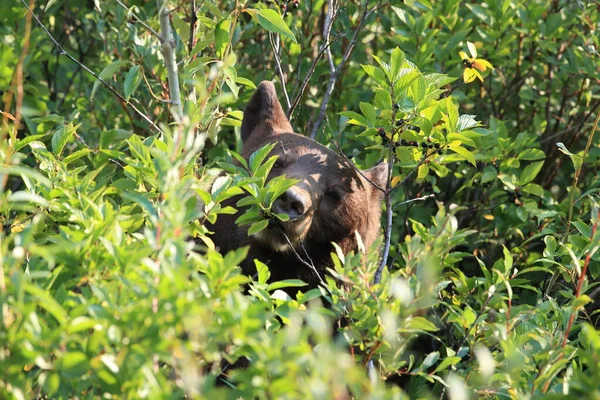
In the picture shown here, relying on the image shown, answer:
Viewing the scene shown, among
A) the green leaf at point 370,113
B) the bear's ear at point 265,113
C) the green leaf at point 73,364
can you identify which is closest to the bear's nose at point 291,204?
the green leaf at point 370,113

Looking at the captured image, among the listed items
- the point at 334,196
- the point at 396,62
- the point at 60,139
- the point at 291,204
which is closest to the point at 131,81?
the point at 60,139

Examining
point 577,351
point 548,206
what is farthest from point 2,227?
point 548,206

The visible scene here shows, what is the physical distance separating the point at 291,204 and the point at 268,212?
100cm

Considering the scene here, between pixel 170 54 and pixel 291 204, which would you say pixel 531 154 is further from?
pixel 170 54

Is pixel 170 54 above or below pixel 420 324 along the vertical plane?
above

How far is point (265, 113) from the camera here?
6.28 m

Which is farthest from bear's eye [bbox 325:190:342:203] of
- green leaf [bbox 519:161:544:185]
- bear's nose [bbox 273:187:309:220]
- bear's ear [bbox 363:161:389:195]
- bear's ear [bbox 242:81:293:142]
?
green leaf [bbox 519:161:544:185]

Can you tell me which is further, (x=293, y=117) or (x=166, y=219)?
(x=293, y=117)

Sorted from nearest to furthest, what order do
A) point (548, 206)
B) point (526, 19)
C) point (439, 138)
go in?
point (439, 138) < point (548, 206) < point (526, 19)

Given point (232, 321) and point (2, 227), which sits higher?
point (232, 321)

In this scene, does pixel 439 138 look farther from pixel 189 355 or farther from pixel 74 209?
pixel 189 355

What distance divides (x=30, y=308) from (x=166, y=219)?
1.73 ft

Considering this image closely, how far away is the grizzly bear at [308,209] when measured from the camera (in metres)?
5.64

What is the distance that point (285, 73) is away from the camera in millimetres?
7230
